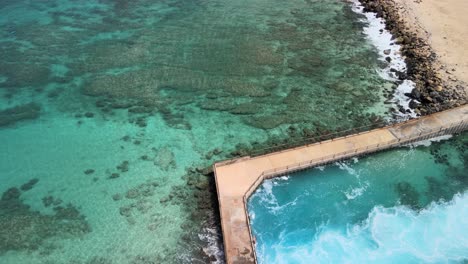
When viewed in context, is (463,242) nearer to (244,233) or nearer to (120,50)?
(244,233)

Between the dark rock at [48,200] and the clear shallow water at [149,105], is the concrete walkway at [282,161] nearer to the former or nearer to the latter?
the clear shallow water at [149,105]

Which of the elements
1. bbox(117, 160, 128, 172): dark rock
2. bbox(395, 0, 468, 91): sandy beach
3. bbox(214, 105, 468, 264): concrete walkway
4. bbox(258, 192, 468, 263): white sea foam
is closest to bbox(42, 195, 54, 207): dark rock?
bbox(117, 160, 128, 172): dark rock

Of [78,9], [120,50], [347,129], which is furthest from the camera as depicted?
[78,9]

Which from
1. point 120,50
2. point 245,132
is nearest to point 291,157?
point 245,132

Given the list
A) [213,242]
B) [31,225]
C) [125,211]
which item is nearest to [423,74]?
[213,242]

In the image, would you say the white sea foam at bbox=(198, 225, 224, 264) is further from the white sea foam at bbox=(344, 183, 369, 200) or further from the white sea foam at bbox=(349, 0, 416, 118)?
the white sea foam at bbox=(349, 0, 416, 118)

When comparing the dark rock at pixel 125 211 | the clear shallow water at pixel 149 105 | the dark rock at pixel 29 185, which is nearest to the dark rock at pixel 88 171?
the clear shallow water at pixel 149 105

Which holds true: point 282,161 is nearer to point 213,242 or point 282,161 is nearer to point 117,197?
point 213,242
